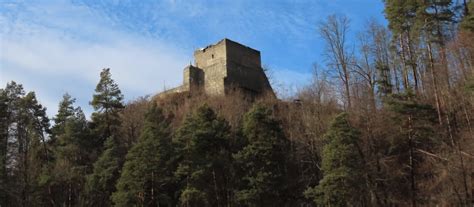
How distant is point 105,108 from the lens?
28.9 m

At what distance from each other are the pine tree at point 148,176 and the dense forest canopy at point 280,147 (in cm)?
5

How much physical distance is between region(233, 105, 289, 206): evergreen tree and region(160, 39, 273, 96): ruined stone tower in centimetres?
1356

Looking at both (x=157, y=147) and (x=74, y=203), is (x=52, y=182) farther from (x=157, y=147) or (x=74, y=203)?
(x=157, y=147)

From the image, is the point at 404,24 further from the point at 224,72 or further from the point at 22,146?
the point at 22,146

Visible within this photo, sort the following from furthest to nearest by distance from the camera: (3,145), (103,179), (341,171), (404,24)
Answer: (404,24)
(3,145)
(103,179)
(341,171)

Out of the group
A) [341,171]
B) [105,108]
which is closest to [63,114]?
[105,108]

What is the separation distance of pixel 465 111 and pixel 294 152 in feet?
24.4

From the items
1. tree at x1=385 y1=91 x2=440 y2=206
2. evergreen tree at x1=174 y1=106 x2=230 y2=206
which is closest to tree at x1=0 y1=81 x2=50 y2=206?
evergreen tree at x1=174 y1=106 x2=230 y2=206

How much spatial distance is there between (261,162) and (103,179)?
6975mm

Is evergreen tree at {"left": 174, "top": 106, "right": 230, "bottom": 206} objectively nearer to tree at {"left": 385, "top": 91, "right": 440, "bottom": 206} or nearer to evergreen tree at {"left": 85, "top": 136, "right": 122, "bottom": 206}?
evergreen tree at {"left": 85, "top": 136, "right": 122, "bottom": 206}

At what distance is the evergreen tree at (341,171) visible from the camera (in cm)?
2047

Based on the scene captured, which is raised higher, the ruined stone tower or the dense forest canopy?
the ruined stone tower

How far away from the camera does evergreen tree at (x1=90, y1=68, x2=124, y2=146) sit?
28.2m

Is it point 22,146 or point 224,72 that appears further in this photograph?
point 224,72
